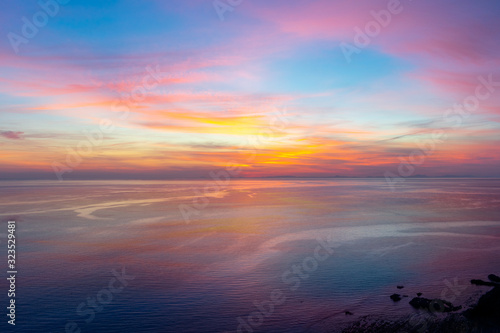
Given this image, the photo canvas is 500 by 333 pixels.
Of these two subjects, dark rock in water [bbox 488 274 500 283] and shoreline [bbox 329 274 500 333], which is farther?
dark rock in water [bbox 488 274 500 283]

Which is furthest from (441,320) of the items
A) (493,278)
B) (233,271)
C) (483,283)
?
(233,271)

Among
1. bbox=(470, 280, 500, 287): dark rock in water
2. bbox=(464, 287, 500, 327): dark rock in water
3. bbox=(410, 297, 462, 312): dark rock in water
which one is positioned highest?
bbox=(464, 287, 500, 327): dark rock in water

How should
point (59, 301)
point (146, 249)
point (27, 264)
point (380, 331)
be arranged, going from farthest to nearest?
point (146, 249)
point (27, 264)
point (59, 301)
point (380, 331)

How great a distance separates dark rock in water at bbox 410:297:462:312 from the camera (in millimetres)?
21972

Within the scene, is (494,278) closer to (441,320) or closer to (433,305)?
(433,305)

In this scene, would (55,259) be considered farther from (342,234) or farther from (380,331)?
(342,234)

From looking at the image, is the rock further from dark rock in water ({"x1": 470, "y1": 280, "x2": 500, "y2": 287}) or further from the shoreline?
the shoreline

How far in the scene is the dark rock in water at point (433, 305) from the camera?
72.1ft

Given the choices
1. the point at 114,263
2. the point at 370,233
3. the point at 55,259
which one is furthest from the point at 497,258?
the point at 55,259

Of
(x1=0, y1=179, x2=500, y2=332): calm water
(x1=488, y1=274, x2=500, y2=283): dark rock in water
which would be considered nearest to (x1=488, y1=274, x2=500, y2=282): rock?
(x1=488, y1=274, x2=500, y2=283): dark rock in water

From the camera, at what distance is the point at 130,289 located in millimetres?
27125

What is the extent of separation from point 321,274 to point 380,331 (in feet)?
41.3

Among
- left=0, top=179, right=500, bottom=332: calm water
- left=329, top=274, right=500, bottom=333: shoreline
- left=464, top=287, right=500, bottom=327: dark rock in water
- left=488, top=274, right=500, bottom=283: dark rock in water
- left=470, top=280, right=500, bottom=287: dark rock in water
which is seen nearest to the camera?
left=329, top=274, right=500, bottom=333: shoreline

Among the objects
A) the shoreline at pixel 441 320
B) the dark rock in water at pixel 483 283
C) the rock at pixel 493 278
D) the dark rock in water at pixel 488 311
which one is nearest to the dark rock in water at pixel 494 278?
the rock at pixel 493 278
